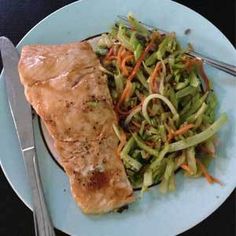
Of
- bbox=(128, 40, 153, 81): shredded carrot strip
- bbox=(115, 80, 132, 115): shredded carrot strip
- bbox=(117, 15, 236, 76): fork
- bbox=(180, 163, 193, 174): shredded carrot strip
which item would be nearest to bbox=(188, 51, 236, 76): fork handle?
bbox=(117, 15, 236, 76): fork

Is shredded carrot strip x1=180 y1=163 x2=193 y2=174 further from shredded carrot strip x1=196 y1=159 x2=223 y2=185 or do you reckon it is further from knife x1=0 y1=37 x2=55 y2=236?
knife x1=0 y1=37 x2=55 y2=236

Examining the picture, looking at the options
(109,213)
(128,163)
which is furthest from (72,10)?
(109,213)

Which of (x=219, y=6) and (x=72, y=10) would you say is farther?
(x=219, y=6)

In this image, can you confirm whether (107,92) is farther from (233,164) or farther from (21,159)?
(233,164)

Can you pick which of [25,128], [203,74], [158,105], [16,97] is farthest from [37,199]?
[203,74]

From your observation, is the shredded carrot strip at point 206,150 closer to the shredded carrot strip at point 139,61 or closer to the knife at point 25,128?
the shredded carrot strip at point 139,61
